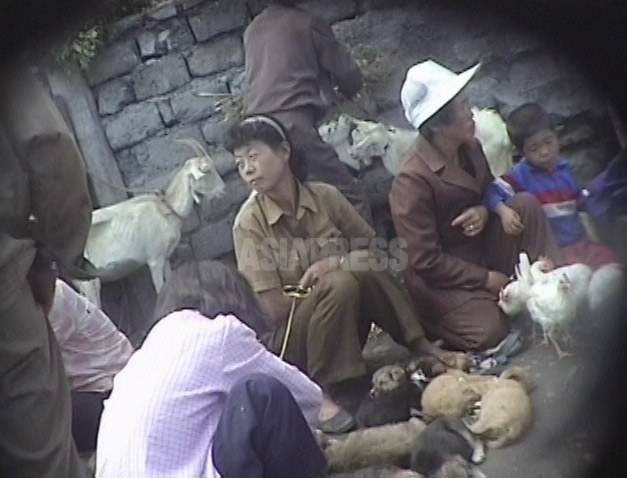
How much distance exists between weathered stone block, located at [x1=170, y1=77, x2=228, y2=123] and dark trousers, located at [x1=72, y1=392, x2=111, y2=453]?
36 centimetres

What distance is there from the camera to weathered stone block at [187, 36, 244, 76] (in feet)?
6.34

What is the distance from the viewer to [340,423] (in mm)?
1964

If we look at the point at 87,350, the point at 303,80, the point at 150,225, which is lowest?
the point at 87,350

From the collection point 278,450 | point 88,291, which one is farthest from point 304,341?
point 88,291

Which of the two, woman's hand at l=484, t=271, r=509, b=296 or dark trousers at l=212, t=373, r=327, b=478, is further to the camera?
woman's hand at l=484, t=271, r=509, b=296

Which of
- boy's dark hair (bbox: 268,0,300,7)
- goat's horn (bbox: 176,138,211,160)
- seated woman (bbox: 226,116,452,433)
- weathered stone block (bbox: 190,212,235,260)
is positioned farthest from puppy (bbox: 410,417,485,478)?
boy's dark hair (bbox: 268,0,300,7)

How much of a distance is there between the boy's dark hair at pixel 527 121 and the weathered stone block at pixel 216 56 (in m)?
0.34

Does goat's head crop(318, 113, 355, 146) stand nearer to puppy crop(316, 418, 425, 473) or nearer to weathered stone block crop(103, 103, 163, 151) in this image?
weathered stone block crop(103, 103, 163, 151)

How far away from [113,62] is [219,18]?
0.14 m

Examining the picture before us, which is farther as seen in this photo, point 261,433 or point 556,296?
point 556,296

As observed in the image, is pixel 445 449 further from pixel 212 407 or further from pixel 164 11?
pixel 164 11

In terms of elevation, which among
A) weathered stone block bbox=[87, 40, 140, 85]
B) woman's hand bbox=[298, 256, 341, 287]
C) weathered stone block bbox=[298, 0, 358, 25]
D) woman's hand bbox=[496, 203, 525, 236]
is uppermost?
weathered stone block bbox=[87, 40, 140, 85]

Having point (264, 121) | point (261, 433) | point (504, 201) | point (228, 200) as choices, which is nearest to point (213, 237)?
point (228, 200)

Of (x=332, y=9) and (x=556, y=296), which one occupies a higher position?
(x=332, y=9)
